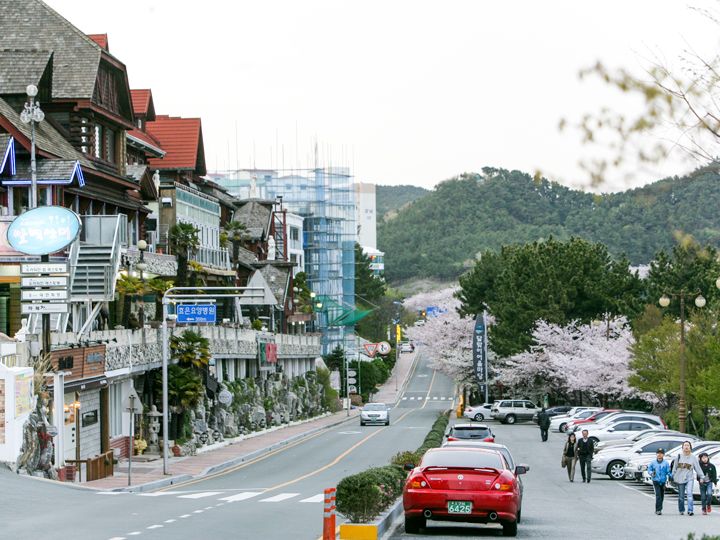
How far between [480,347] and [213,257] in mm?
23627

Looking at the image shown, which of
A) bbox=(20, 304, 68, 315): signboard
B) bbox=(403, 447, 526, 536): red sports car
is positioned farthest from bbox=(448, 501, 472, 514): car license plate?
bbox=(20, 304, 68, 315): signboard

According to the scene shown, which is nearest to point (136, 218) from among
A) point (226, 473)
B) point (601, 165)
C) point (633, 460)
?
point (226, 473)

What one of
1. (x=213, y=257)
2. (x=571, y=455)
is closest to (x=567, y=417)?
(x=213, y=257)

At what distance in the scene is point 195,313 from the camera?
4681 centimetres

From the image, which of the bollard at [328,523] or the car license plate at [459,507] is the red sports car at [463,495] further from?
the bollard at [328,523]

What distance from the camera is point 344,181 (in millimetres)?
131625

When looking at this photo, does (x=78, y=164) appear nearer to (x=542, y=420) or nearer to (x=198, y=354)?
(x=198, y=354)

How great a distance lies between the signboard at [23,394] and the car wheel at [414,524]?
14290 millimetres

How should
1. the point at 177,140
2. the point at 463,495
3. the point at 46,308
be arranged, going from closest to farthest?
the point at 463,495, the point at 46,308, the point at 177,140

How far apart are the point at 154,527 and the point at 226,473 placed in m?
23.4

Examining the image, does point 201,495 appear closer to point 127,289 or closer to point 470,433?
point 470,433

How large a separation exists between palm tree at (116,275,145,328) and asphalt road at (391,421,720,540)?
17668mm

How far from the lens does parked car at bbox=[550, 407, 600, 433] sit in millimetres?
69938

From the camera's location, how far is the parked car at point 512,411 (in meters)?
82.1
